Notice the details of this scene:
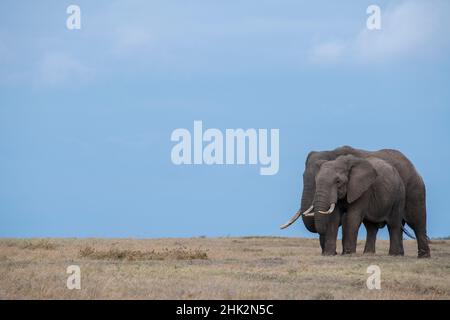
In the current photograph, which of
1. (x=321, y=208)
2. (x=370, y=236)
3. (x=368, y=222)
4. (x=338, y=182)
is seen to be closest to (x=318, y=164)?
(x=338, y=182)

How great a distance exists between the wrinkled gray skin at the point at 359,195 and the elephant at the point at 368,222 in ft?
0.96

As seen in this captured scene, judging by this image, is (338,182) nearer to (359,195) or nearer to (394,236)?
(359,195)

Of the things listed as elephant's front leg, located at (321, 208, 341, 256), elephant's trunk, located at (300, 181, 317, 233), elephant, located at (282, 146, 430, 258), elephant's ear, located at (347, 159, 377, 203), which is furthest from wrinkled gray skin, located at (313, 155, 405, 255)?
elephant's trunk, located at (300, 181, 317, 233)

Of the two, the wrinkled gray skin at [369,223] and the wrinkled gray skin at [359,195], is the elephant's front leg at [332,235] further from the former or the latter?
the wrinkled gray skin at [359,195]

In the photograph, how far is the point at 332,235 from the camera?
31.6 metres

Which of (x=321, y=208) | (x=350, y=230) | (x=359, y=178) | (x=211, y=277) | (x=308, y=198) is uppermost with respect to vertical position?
(x=359, y=178)

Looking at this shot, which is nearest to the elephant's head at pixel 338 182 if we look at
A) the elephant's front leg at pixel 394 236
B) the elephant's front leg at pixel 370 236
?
the elephant's front leg at pixel 370 236

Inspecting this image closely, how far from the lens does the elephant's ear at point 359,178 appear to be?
31.7 metres

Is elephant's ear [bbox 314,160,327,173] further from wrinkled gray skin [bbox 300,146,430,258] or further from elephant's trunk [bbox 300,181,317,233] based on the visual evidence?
elephant's trunk [bbox 300,181,317,233]

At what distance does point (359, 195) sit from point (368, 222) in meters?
2.45

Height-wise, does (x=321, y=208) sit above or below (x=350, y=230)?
above

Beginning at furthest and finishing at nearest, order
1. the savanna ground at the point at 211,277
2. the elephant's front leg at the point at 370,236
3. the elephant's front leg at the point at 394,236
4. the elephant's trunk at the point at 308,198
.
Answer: the elephant's front leg at the point at 394,236 → the elephant's front leg at the point at 370,236 → the elephant's trunk at the point at 308,198 → the savanna ground at the point at 211,277
